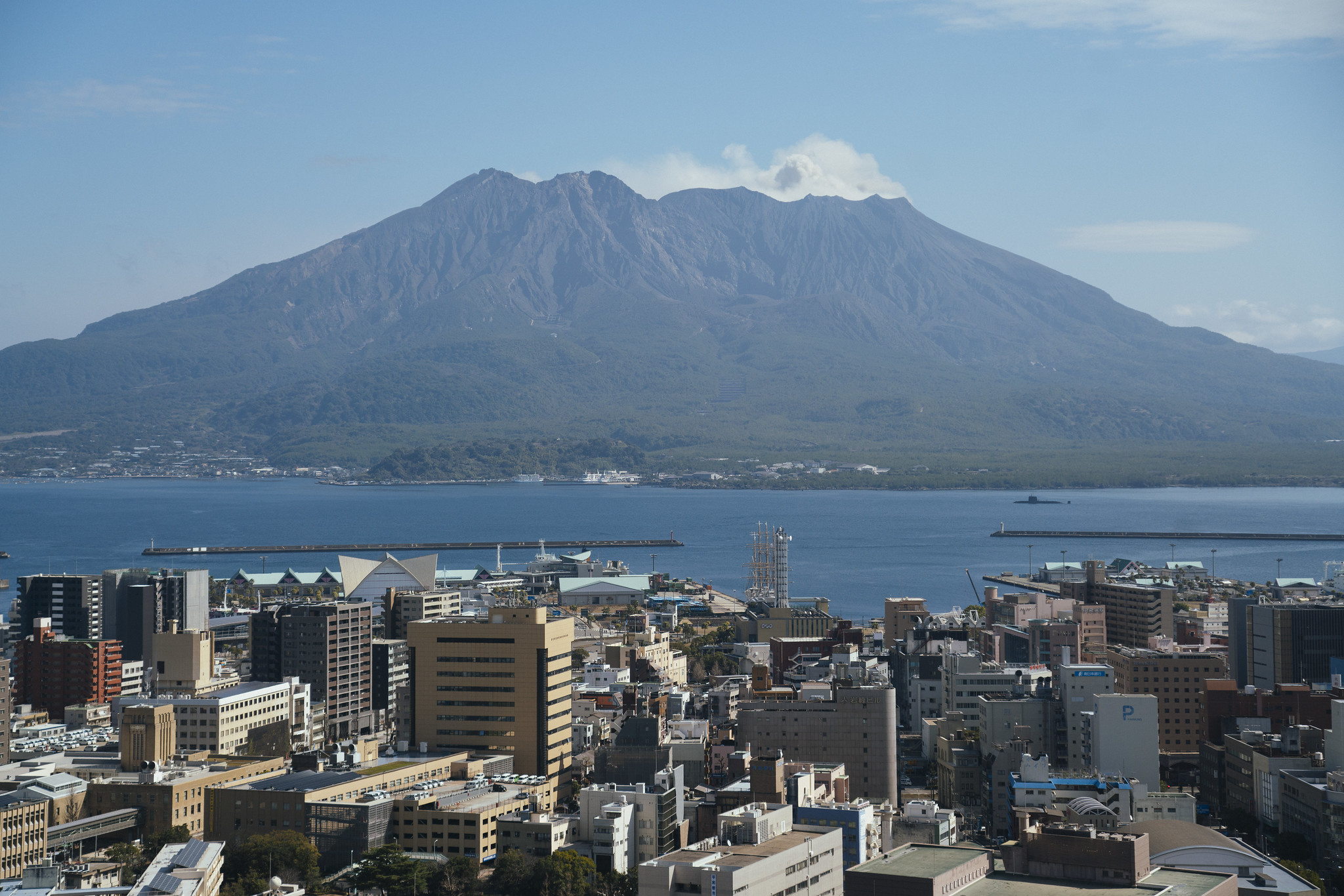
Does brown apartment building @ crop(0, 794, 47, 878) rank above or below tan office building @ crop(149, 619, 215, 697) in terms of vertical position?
below

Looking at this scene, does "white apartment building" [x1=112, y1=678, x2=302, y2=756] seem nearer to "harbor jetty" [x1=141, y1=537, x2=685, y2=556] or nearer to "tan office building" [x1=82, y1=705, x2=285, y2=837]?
"tan office building" [x1=82, y1=705, x2=285, y2=837]

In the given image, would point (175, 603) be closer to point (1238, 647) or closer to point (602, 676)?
point (602, 676)

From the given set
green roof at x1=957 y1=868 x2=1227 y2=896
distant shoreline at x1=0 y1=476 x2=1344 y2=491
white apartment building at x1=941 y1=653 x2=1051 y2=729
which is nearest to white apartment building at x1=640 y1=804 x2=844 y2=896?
green roof at x1=957 y1=868 x2=1227 y2=896

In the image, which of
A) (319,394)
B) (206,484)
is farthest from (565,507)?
(319,394)

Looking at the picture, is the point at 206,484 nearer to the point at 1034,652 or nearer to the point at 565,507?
the point at 565,507

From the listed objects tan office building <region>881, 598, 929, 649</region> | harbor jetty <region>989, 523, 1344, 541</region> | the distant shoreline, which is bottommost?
tan office building <region>881, 598, 929, 649</region>

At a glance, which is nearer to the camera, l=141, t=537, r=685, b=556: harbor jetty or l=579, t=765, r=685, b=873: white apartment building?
l=579, t=765, r=685, b=873: white apartment building

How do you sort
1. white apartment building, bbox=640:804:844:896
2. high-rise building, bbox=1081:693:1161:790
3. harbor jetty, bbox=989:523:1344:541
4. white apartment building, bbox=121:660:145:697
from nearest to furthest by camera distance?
white apartment building, bbox=640:804:844:896 → high-rise building, bbox=1081:693:1161:790 → white apartment building, bbox=121:660:145:697 → harbor jetty, bbox=989:523:1344:541
